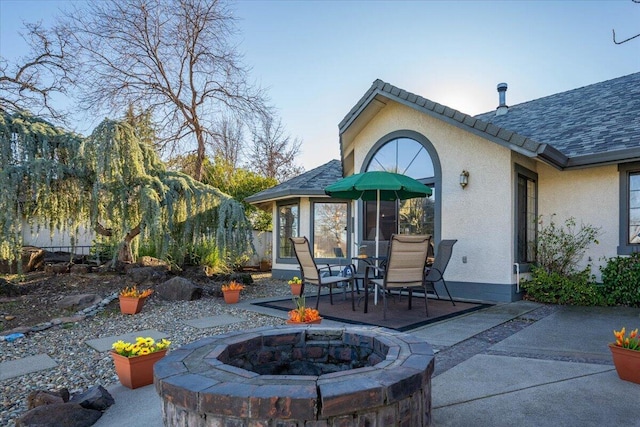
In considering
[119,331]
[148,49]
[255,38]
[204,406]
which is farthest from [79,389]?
[148,49]

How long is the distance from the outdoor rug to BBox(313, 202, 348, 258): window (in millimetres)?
2964

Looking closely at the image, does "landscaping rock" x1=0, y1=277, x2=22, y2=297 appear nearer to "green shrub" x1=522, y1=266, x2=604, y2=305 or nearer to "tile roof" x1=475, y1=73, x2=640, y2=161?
"green shrub" x1=522, y1=266, x2=604, y2=305

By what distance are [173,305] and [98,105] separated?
979 cm

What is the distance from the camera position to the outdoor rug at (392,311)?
4.90 m

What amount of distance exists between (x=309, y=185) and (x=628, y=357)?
794cm

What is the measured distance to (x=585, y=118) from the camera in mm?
7961

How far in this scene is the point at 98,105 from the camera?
13.2m

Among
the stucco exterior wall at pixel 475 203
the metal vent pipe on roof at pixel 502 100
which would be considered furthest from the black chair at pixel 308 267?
the metal vent pipe on roof at pixel 502 100

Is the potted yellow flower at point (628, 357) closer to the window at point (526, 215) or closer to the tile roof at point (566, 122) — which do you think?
the tile roof at point (566, 122)

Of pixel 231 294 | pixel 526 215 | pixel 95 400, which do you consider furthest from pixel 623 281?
pixel 95 400

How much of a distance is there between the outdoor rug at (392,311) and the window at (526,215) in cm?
142

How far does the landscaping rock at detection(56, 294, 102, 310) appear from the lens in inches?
239

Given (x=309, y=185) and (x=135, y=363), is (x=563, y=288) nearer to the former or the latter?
(x=309, y=185)

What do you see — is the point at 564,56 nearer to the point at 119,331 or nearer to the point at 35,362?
the point at 119,331
